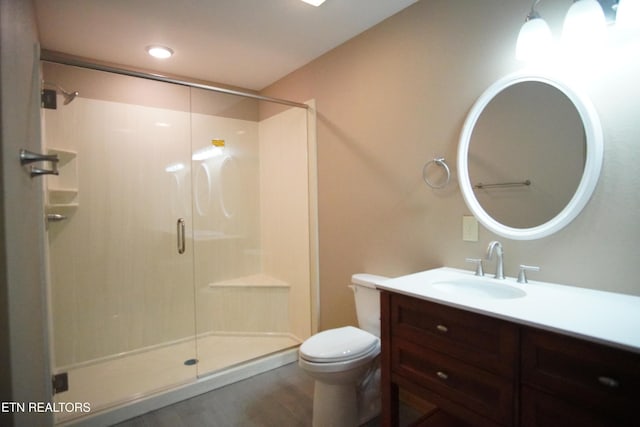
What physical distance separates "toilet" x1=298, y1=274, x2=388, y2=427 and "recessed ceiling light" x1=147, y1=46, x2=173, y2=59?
88.3 inches

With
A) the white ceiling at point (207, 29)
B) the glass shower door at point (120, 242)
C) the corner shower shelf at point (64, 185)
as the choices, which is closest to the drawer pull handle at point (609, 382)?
the white ceiling at point (207, 29)

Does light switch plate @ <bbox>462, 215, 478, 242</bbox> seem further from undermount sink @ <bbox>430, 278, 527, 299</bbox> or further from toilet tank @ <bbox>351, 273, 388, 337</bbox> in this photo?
toilet tank @ <bbox>351, 273, 388, 337</bbox>

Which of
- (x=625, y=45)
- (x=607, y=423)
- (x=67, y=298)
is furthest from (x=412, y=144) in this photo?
(x=67, y=298)

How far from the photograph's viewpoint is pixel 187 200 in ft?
9.71

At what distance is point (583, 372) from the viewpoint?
2.94 ft

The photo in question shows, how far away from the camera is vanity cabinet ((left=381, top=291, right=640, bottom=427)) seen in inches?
33.9

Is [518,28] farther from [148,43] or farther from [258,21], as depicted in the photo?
[148,43]

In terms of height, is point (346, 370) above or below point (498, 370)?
below

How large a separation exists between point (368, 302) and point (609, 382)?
4.07 feet

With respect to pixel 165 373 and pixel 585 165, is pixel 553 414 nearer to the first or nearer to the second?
pixel 585 165

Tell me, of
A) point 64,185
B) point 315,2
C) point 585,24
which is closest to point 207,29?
point 315,2

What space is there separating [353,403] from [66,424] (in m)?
1.64

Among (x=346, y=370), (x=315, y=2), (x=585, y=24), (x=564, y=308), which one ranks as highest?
(x=315, y=2)

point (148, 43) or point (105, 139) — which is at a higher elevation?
point (148, 43)
